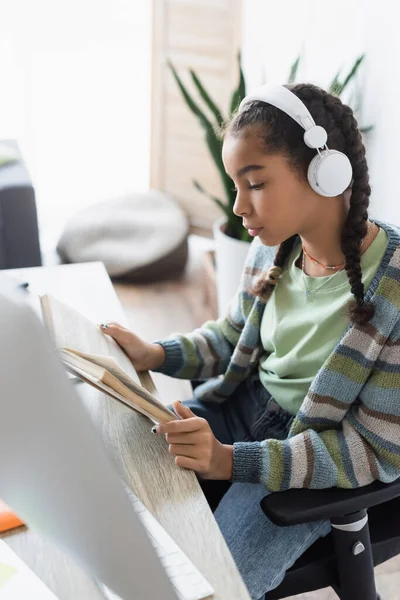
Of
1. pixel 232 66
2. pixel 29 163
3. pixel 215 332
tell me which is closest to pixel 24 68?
pixel 29 163

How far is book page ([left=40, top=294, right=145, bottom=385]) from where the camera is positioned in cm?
113

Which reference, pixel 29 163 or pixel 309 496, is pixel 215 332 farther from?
pixel 29 163

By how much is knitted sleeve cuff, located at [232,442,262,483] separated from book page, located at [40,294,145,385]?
0.19 m

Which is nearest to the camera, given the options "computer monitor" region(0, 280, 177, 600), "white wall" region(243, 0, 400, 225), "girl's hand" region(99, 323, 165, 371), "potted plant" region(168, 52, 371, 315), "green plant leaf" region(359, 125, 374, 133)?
"computer monitor" region(0, 280, 177, 600)

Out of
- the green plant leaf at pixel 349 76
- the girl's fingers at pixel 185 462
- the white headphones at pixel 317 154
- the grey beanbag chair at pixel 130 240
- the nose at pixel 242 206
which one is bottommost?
the grey beanbag chair at pixel 130 240

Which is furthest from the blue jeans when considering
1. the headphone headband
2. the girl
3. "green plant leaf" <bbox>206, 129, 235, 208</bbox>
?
"green plant leaf" <bbox>206, 129, 235, 208</bbox>

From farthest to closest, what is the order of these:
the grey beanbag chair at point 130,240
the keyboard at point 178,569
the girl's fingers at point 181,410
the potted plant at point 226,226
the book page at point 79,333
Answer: the grey beanbag chair at point 130,240 < the potted plant at point 226,226 < the book page at point 79,333 < the girl's fingers at point 181,410 < the keyboard at point 178,569

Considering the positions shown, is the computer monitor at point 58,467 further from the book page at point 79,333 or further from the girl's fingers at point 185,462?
the book page at point 79,333

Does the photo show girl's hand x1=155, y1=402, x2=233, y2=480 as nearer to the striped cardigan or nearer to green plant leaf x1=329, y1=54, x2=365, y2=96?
the striped cardigan

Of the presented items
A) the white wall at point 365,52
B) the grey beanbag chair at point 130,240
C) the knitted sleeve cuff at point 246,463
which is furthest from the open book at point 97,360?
the grey beanbag chair at point 130,240

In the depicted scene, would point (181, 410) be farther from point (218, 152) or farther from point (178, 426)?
point (218, 152)

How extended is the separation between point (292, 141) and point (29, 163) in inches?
118

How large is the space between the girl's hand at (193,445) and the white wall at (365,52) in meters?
1.04

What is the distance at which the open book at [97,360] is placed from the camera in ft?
3.03
